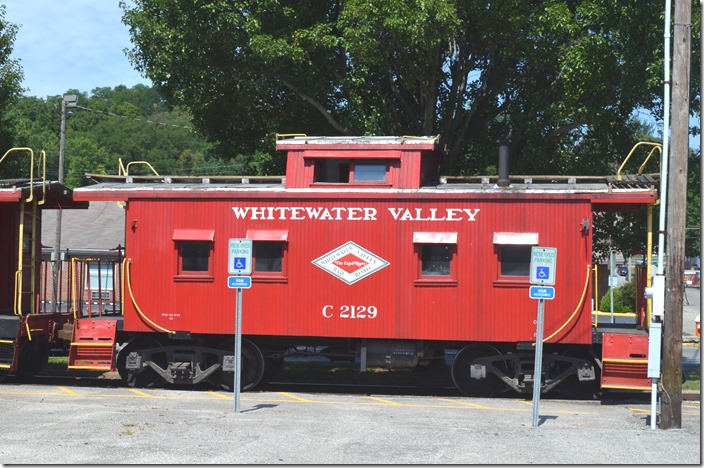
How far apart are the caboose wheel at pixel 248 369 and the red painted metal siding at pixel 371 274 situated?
0.45 metres

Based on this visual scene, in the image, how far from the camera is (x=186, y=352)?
17.6m

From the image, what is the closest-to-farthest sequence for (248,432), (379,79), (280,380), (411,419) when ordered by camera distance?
(248,432)
(411,419)
(280,380)
(379,79)

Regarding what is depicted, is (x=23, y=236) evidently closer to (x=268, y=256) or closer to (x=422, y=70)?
(x=268, y=256)

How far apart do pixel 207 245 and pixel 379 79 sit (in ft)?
22.6

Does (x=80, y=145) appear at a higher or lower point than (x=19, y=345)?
higher

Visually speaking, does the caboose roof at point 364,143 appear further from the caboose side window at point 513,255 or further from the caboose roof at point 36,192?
the caboose roof at point 36,192

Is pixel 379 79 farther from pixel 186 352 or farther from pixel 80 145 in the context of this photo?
pixel 80 145

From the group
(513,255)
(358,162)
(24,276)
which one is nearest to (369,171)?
(358,162)

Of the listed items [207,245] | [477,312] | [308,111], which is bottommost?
[477,312]

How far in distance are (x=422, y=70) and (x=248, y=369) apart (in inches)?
313

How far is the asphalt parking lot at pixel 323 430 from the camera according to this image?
1082 centimetres

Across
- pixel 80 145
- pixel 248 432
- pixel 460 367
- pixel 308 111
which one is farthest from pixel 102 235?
pixel 80 145

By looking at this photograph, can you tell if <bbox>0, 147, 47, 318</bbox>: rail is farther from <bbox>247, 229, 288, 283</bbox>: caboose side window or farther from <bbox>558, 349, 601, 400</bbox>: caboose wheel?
<bbox>558, 349, 601, 400</bbox>: caboose wheel

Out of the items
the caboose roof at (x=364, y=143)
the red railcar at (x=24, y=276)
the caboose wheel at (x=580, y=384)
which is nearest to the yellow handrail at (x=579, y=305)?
the caboose wheel at (x=580, y=384)
